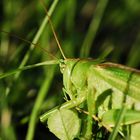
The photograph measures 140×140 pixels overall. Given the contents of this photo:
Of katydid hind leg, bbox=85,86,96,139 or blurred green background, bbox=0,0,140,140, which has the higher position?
blurred green background, bbox=0,0,140,140

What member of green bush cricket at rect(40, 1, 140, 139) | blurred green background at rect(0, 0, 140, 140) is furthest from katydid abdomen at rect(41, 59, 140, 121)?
blurred green background at rect(0, 0, 140, 140)

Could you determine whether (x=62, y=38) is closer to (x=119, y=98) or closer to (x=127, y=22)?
(x=127, y=22)

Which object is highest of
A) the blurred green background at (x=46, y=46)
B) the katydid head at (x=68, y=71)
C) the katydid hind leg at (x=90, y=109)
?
the blurred green background at (x=46, y=46)

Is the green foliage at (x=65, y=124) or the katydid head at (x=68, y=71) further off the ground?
the katydid head at (x=68, y=71)

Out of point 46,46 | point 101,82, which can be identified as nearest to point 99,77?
point 101,82

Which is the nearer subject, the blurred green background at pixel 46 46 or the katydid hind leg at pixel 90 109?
the katydid hind leg at pixel 90 109

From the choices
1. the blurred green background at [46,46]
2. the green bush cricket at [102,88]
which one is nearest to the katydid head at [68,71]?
the green bush cricket at [102,88]

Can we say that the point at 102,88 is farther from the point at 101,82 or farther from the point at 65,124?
the point at 65,124

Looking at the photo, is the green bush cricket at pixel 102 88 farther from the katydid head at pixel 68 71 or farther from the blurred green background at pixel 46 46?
the blurred green background at pixel 46 46

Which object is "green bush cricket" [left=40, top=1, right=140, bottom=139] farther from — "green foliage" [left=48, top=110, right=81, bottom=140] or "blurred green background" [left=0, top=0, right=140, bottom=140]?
"blurred green background" [left=0, top=0, right=140, bottom=140]
